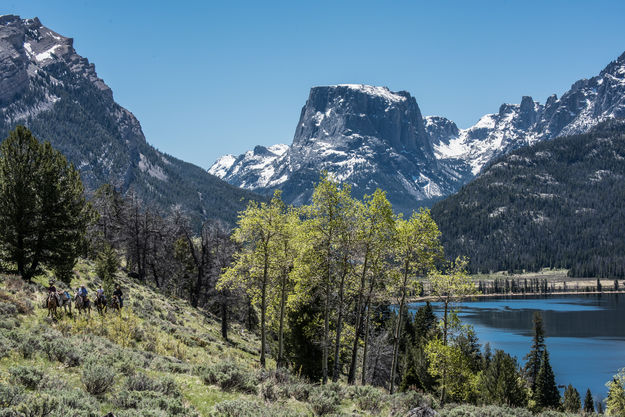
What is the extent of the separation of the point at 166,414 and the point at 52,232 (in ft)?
77.6

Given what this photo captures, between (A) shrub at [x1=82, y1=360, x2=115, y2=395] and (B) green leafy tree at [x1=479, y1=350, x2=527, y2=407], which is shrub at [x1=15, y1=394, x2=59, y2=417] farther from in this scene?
(B) green leafy tree at [x1=479, y1=350, x2=527, y2=407]

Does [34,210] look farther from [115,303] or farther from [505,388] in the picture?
[505,388]

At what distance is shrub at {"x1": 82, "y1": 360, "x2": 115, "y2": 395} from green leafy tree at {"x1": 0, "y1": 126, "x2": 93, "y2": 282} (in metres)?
20.4

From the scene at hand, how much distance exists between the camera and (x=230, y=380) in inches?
562

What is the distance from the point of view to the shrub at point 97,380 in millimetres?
10914

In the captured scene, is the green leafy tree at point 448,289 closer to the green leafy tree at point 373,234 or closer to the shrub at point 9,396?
the green leafy tree at point 373,234

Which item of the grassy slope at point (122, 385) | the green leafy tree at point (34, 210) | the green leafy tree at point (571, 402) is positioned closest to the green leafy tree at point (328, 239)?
the grassy slope at point (122, 385)

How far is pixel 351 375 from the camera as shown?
26.5 meters

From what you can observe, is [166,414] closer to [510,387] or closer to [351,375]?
[351,375]

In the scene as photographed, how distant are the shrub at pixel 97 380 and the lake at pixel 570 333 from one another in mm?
73552

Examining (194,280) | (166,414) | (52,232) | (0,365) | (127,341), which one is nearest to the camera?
(166,414)

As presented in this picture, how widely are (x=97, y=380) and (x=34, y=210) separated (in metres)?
21.4

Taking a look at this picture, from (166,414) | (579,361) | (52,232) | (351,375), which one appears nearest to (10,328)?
(166,414)

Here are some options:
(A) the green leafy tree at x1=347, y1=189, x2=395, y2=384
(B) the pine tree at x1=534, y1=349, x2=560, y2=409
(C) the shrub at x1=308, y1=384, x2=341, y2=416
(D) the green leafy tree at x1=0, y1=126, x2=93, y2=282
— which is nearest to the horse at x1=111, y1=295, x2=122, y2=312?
(D) the green leafy tree at x1=0, y1=126, x2=93, y2=282
